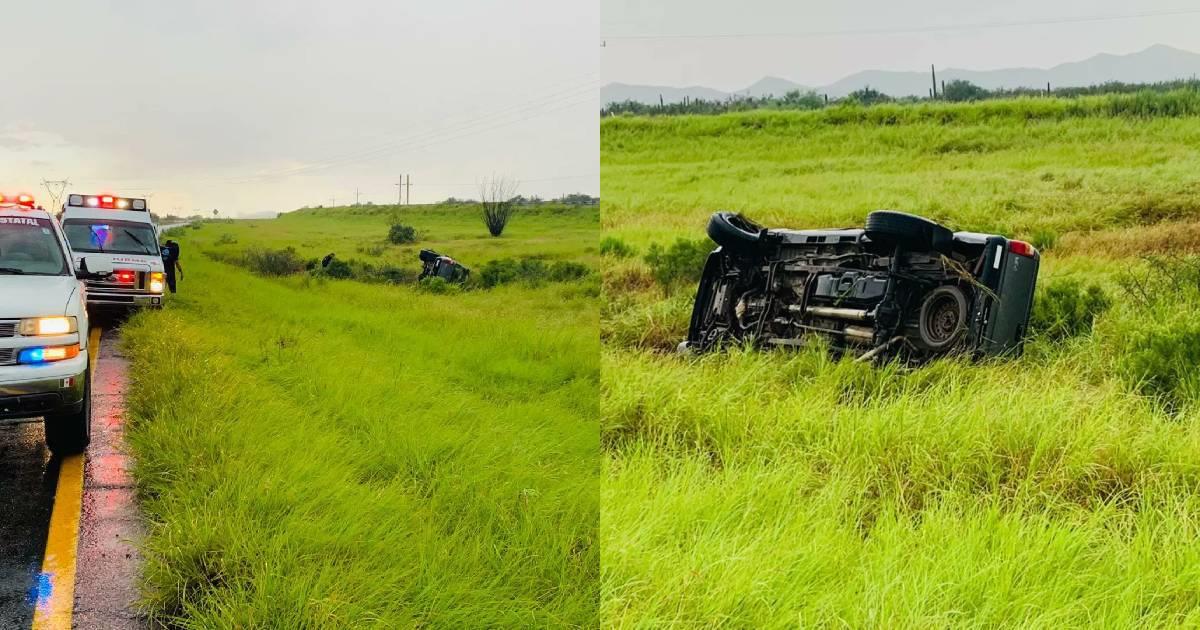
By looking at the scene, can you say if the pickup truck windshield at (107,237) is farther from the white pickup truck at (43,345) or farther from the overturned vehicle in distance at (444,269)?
the white pickup truck at (43,345)

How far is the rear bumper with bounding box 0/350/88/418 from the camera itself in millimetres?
4668

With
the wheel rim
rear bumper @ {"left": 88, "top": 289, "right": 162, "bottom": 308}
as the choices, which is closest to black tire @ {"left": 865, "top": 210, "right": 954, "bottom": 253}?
the wheel rim

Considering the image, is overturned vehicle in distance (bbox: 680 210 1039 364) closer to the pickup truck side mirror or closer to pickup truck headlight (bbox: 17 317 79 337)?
pickup truck headlight (bbox: 17 317 79 337)

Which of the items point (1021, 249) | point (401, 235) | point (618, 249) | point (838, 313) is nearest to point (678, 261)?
point (618, 249)

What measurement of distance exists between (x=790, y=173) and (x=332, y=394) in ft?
17.9

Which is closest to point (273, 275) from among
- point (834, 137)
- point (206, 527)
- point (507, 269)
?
point (507, 269)

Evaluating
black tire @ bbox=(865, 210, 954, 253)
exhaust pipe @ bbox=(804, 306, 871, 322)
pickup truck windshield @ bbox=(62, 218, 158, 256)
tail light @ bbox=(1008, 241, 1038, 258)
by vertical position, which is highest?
pickup truck windshield @ bbox=(62, 218, 158, 256)

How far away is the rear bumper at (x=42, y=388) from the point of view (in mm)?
4668

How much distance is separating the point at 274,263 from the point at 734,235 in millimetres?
24701

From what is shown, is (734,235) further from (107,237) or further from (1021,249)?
(107,237)

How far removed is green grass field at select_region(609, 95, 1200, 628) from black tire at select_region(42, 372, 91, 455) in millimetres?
3394

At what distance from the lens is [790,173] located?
9.12 m

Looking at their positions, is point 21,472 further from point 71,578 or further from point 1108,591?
point 1108,591

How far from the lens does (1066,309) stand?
4.57m
